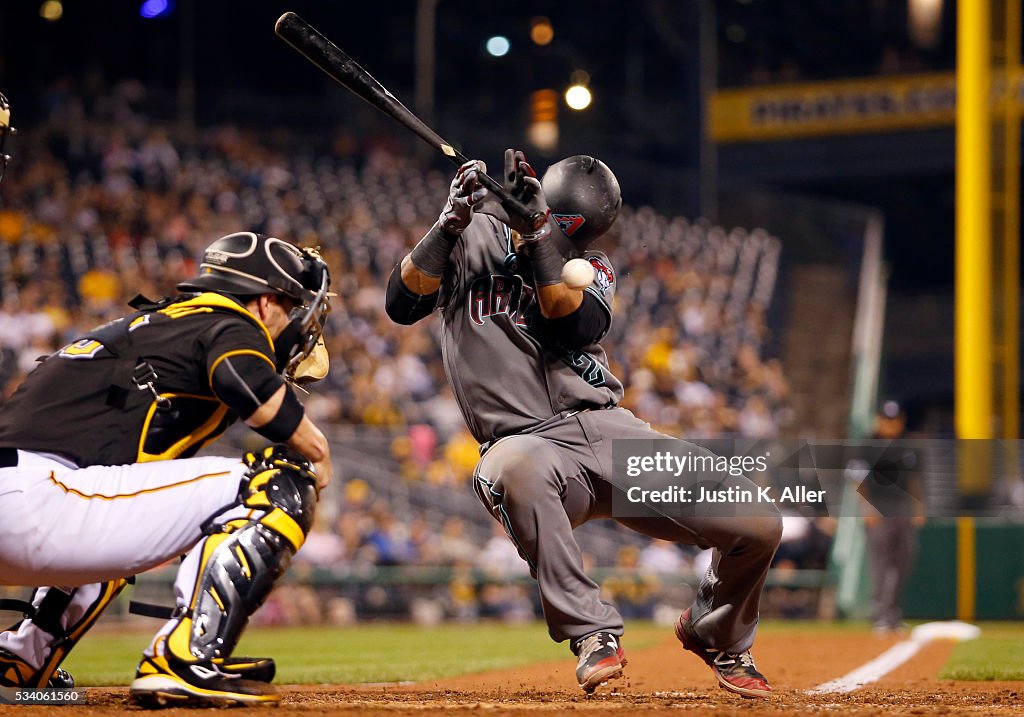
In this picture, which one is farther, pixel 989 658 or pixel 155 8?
pixel 155 8

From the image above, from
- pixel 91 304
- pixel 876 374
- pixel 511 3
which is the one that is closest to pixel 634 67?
pixel 511 3

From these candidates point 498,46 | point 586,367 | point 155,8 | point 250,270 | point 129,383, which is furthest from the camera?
point 498,46

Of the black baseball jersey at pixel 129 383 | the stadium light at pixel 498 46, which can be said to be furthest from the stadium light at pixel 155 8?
the black baseball jersey at pixel 129 383

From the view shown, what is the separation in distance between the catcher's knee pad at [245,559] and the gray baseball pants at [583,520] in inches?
34.6

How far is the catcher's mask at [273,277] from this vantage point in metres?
3.79

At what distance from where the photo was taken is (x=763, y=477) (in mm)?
5078

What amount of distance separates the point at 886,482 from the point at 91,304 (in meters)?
8.09

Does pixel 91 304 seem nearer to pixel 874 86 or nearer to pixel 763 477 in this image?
pixel 763 477

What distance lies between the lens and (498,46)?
86.1ft

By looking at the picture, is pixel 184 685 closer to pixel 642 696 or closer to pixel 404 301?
pixel 404 301

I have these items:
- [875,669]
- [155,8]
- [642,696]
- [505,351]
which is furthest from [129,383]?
[155,8]

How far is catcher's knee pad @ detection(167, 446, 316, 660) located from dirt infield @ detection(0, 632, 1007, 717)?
0.20 metres

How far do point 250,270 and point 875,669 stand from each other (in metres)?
4.25
